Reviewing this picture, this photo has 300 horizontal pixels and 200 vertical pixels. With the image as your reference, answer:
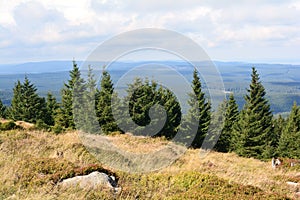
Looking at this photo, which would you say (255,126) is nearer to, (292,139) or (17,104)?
(292,139)

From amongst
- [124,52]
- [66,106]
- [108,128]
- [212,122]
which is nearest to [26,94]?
[66,106]

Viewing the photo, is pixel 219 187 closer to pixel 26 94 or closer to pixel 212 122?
pixel 212 122

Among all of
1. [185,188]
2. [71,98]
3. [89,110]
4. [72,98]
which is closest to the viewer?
[185,188]

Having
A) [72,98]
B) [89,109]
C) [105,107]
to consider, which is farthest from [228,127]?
[72,98]

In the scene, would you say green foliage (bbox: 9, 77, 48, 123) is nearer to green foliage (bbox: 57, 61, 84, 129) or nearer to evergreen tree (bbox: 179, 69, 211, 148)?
green foliage (bbox: 57, 61, 84, 129)

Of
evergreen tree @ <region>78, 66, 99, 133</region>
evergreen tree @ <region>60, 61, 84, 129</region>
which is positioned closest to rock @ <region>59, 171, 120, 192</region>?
evergreen tree @ <region>78, 66, 99, 133</region>

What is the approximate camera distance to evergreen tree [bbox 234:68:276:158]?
3606 centimetres

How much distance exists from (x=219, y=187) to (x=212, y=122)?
3163cm

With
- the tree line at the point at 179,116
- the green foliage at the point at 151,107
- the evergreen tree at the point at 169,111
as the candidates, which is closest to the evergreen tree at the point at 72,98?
the tree line at the point at 179,116

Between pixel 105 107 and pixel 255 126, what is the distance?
18652 mm

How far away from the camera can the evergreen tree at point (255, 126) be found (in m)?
36.1

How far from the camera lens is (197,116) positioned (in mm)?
35094

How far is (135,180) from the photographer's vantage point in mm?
7625

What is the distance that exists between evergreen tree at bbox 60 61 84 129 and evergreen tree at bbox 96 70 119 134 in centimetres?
271
